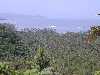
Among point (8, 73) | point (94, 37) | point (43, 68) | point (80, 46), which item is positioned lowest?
point (80, 46)

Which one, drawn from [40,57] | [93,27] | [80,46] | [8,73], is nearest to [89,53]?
[80,46]

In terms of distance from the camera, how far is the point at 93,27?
4.19m

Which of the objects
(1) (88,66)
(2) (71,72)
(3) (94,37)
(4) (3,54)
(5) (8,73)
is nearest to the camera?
(3) (94,37)

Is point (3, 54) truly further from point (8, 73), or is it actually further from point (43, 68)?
point (8, 73)

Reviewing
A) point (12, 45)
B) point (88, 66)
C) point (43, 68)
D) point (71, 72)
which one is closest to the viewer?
point (43, 68)

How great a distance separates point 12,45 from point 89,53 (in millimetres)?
20943

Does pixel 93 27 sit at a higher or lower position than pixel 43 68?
higher

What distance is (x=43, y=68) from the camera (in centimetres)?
3291

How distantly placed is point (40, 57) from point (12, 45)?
5312cm

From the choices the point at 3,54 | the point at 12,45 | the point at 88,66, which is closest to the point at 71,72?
the point at 88,66

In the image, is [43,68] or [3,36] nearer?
[43,68]

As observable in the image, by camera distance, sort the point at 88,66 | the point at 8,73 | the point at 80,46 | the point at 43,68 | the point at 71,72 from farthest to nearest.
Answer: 1. the point at 80,46
2. the point at 88,66
3. the point at 71,72
4. the point at 43,68
5. the point at 8,73

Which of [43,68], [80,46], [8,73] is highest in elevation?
[8,73]

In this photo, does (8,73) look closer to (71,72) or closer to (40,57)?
(40,57)
